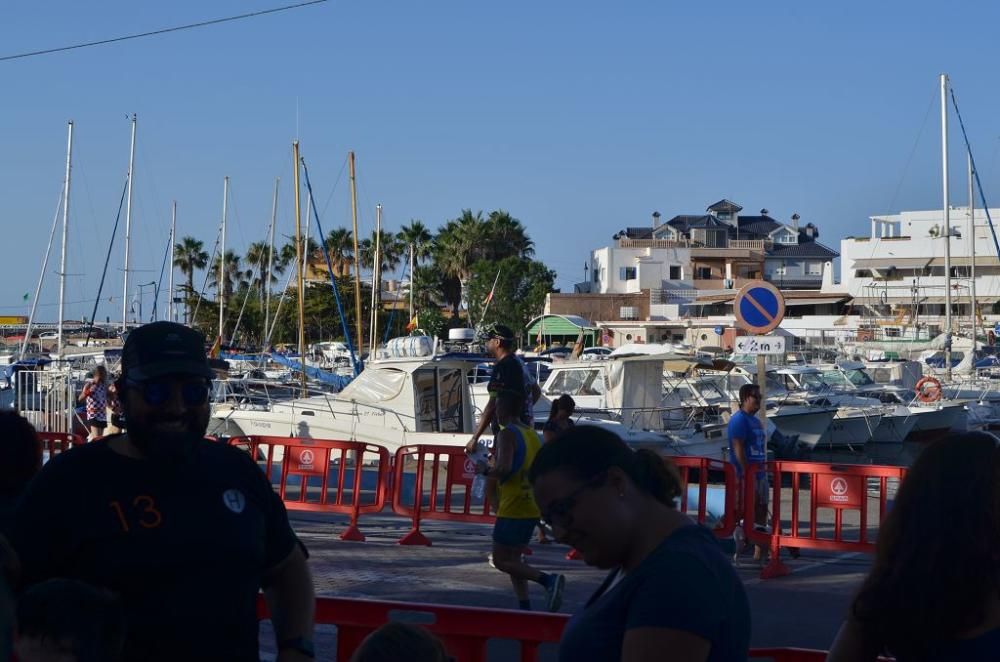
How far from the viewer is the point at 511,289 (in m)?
69.5

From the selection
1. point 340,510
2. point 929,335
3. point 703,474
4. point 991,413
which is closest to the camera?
point 703,474

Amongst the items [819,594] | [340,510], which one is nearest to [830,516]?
[819,594]

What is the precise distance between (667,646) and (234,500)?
1406mm

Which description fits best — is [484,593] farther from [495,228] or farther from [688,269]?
[688,269]

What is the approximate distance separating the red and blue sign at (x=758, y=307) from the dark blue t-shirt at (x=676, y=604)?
35.8ft

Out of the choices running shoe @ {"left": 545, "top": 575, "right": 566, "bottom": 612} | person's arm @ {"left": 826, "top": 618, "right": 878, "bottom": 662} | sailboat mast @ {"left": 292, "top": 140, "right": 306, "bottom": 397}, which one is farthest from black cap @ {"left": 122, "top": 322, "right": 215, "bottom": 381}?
sailboat mast @ {"left": 292, "top": 140, "right": 306, "bottom": 397}

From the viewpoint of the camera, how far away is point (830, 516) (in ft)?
48.1

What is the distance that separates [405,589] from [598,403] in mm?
14991

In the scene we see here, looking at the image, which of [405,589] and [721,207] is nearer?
[405,589]

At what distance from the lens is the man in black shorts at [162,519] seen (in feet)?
10.7

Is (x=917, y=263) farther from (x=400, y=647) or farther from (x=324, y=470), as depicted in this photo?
(x=400, y=647)

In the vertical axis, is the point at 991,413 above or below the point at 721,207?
below

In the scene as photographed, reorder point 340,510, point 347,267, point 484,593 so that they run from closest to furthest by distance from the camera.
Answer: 1. point 484,593
2. point 340,510
3. point 347,267

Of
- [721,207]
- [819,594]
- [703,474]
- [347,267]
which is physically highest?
[721,207]
